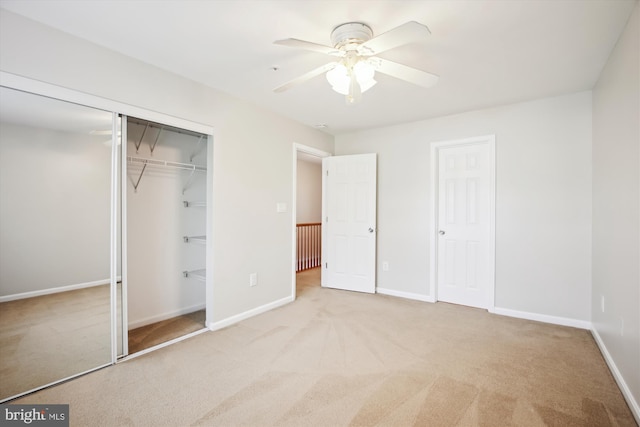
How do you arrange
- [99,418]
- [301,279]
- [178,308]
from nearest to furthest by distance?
1. [99,418]
2. [178,308]
3. [301,279]

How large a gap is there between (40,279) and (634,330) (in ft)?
12.3

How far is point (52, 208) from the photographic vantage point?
2109 mm

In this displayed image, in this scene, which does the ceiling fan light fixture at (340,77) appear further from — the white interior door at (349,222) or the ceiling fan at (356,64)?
the white interior door at (349,222)

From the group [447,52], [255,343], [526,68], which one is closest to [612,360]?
[526,68]

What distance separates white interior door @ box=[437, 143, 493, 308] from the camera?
3.53 metres

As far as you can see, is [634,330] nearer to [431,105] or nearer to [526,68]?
[526,68]

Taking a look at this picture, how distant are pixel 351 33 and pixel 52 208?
91.5 inches

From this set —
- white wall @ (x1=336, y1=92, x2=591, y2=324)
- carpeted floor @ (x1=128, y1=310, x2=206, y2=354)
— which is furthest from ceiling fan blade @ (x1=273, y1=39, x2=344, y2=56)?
carpeted floor @ (x1=128, y1=310, x2=206, y2=354)

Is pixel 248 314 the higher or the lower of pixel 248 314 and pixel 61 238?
the lower

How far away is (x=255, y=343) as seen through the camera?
8.63 feet

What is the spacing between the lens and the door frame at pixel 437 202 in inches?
134

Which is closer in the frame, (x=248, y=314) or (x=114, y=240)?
(x=114, y=240)

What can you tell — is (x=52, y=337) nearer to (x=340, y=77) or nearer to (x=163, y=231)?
(x=163, y=231)

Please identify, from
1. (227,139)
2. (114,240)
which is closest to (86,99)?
(114,240)
